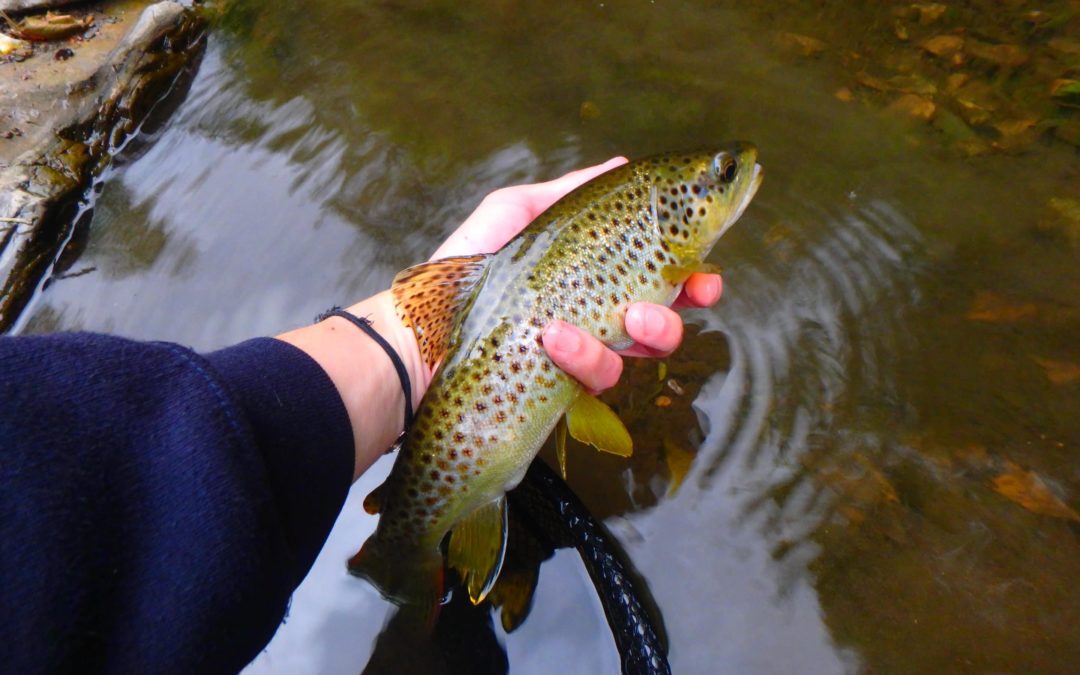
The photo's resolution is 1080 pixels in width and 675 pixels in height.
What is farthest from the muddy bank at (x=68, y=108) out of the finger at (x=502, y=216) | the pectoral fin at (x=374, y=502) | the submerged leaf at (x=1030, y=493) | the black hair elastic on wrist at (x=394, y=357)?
the submerged leaf at (x=1030, y=493)

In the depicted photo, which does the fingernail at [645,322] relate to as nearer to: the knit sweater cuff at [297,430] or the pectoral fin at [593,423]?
the pectoral fin at [593,423]

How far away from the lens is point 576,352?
2305mm

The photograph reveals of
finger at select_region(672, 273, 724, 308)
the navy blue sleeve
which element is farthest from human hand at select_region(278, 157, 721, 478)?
the navy blue sleeve

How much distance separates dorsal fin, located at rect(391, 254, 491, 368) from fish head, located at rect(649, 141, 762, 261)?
26.9 inches

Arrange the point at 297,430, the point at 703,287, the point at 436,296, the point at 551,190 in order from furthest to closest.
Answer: the point at 551,190 → the point at 703,287 → the point at 436,296 → the point at 297,430

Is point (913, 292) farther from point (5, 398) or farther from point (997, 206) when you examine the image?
point (5, 398)

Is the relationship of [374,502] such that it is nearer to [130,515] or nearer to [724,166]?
[130,515]

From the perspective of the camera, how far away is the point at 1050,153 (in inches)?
184

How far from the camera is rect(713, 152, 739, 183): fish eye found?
2613 mm

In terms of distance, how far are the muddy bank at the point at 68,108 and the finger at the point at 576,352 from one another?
170 inches

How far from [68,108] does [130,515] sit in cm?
575

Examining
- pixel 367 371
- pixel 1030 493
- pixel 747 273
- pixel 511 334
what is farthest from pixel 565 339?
pixel 1030 493

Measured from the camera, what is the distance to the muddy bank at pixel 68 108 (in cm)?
500

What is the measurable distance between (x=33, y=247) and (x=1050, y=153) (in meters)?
6.83
